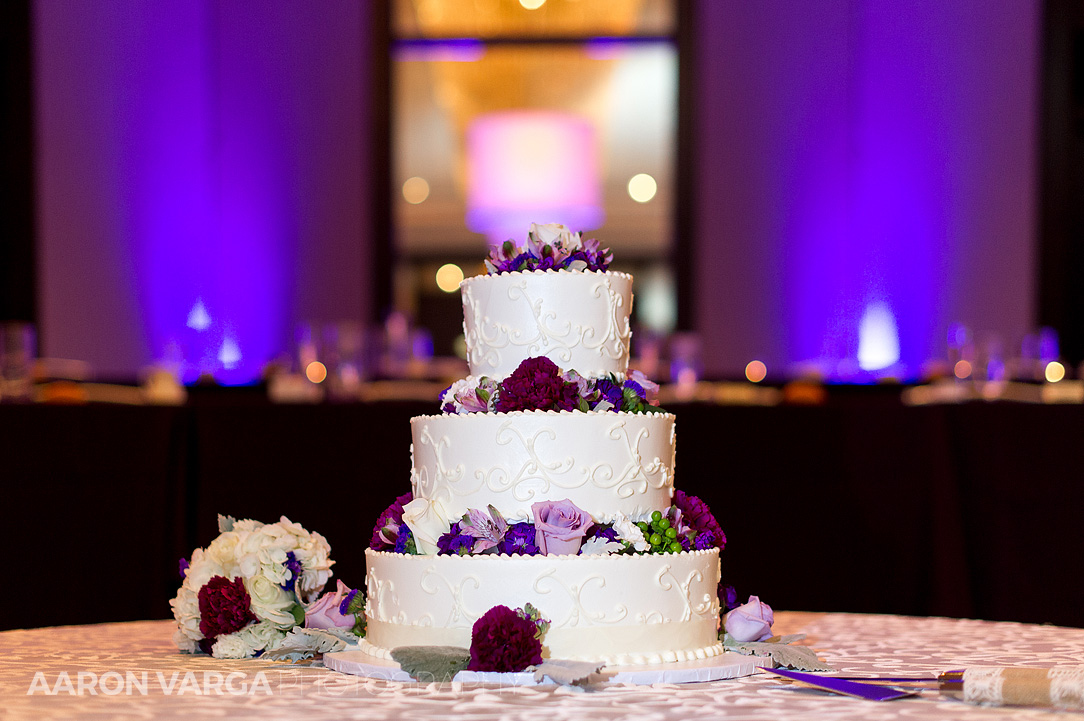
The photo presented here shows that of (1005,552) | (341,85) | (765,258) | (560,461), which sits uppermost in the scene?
(341,85)

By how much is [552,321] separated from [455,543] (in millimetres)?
493

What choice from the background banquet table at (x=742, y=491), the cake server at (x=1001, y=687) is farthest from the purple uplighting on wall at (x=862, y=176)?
the cake server at (x=1001, y=687)

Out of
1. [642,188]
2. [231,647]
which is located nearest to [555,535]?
[231,647]

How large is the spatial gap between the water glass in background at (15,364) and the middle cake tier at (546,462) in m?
2.28

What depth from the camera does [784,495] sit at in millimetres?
3766

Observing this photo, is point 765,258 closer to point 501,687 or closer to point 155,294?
point 155,294

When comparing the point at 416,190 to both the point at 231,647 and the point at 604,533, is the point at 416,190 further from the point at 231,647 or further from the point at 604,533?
the point at 604,533

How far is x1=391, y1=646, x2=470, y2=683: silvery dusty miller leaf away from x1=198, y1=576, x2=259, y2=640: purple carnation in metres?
0.49

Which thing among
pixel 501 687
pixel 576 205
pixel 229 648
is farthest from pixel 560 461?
pixel 576 205

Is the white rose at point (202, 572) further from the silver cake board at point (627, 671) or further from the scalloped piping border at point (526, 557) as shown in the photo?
the scalloped piping border at point (526, 557)

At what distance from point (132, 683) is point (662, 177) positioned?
24.6ft

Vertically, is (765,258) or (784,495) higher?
(765,258)

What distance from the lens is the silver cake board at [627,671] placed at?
7.01 ft

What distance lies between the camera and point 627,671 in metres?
2.21
